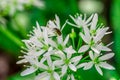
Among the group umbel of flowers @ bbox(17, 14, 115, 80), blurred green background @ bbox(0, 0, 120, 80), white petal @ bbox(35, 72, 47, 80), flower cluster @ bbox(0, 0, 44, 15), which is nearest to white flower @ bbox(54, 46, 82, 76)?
umbel of flowers @ bbox(17, 14, 115, 80)

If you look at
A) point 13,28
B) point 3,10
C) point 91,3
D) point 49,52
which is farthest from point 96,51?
point 91,3

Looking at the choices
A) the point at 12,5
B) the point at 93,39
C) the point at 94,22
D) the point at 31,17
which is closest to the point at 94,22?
the point at 94,22

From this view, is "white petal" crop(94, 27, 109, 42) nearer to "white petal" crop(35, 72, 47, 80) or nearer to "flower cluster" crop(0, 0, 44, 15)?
"white petal" crop(35, 72, 47, 80)

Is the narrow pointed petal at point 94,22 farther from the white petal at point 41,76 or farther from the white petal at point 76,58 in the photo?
the white petal at point 41,76

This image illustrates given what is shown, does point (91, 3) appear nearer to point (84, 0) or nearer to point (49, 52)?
point (84, 0)

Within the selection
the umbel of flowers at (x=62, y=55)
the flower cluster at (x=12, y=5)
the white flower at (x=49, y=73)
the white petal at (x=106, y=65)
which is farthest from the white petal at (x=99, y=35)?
the flower cluster at (x=12, y=5)

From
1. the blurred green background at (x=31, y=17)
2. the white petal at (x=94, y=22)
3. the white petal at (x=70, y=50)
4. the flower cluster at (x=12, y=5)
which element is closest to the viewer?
the white petal at (x=70, y=50)

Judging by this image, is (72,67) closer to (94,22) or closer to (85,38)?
(85,38)

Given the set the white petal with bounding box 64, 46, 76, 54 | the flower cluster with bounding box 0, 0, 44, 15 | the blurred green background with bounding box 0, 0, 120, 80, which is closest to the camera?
the white petal with bounding box 64, 46, 76, 54
